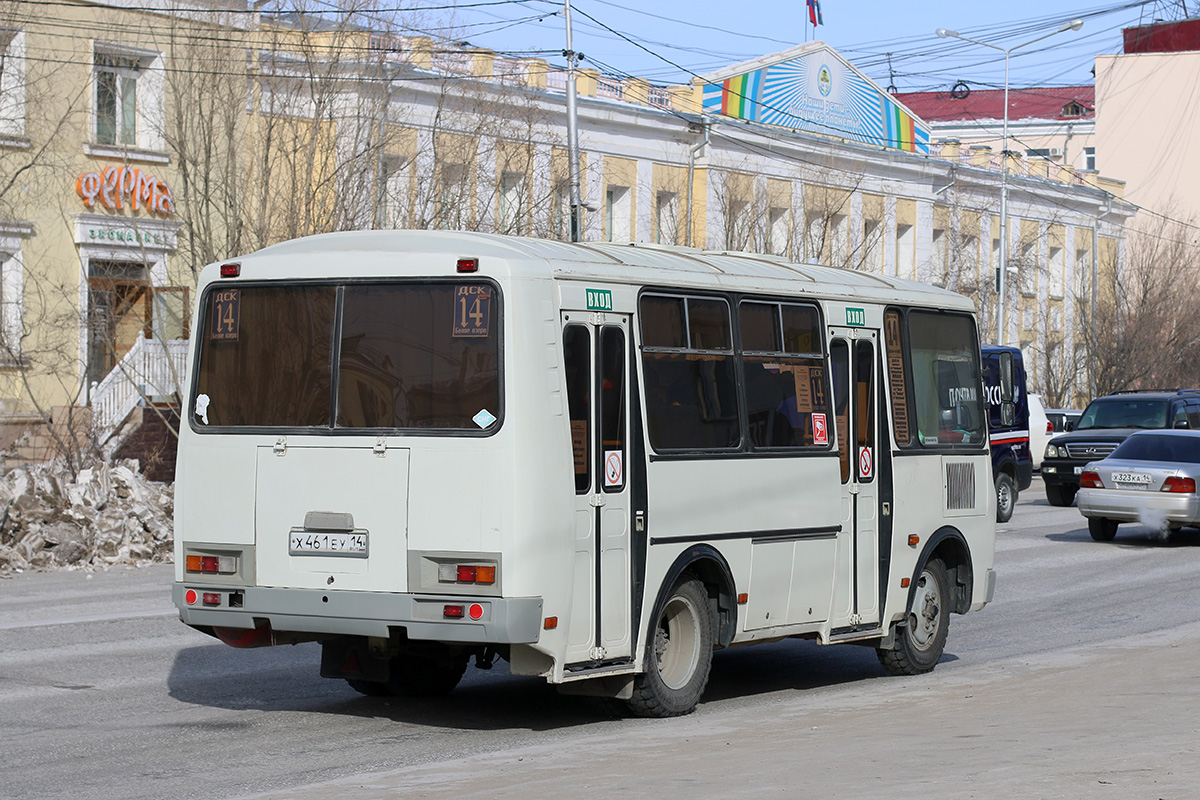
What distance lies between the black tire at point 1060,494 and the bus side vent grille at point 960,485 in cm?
1881

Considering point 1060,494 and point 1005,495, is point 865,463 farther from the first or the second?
point 1060,494

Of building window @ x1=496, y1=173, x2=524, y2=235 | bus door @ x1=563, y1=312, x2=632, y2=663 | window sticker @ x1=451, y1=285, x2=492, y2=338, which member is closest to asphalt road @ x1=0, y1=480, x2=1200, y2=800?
bus door @ x1=563, y1=312, x2=632, y2=663

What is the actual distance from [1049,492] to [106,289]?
1741 centimetres

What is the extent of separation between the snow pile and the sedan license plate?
13.0 metres

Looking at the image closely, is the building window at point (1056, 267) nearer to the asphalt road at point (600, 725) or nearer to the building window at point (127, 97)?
the building window at point (127, 97)

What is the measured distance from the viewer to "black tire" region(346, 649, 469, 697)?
10828 millimetres

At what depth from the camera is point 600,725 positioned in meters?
9.88

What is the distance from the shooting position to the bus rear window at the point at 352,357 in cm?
906

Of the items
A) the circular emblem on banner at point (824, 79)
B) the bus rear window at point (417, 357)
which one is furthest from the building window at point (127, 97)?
the bus rear window at point (417, 357)

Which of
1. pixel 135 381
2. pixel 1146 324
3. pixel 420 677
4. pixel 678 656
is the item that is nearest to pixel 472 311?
pixel 678 656

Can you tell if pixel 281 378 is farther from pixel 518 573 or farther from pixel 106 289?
pixel 106 289

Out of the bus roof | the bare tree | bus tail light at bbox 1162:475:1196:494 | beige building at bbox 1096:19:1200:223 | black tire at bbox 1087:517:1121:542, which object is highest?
beige building at bbox 1096:19:1200:223

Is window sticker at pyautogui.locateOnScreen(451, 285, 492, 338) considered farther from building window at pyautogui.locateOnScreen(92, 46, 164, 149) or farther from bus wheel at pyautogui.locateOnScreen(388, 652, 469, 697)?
building window at pyautogui.locateOnScreen(92, 46, 164, 149)

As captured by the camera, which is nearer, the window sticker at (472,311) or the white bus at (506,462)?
the white bus at (506,462)
